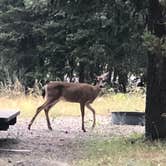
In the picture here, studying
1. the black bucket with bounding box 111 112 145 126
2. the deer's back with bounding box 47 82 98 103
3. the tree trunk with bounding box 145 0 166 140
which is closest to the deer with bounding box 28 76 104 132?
the deer's back with bounding box 47 82 98 103

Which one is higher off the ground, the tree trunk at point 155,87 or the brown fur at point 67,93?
the tree trunk at point 155,87

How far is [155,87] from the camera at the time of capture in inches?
400

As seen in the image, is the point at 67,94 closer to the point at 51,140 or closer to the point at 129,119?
the point at 129,119

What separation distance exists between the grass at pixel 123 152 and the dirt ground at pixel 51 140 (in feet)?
0.69

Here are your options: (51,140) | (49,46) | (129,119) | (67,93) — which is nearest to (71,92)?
(67,93)

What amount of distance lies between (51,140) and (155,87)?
89.2 inches

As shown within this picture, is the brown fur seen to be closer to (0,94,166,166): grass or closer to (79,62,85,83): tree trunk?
(0,94,166,166): grass

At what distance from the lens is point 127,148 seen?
31.6ft

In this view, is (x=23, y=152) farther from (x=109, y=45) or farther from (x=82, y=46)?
(x=82, y=46)

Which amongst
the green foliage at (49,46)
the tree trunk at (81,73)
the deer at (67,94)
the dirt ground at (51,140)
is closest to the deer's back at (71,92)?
the deer at (67,94)

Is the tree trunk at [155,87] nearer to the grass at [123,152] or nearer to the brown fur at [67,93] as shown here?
the grass at [123,152]

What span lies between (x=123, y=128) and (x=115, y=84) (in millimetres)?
14434

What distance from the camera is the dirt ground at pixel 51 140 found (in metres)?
8.69

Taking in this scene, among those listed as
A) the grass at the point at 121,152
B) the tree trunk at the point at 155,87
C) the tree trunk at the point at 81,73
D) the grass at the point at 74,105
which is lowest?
the tree trunk at the point at 81,73
